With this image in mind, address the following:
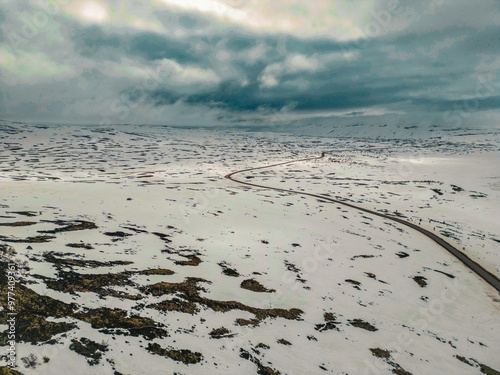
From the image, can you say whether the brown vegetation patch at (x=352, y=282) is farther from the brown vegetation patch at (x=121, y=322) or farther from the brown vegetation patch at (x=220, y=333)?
the brown vegetation patch at (x=121, y=322)

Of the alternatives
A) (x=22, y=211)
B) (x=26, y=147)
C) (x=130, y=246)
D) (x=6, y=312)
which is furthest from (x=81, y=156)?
(x=6, y=312)

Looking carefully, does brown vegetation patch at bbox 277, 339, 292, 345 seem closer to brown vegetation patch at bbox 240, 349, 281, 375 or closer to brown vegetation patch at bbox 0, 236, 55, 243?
brown vegetation patch at bbox 240, 349, 281, 375

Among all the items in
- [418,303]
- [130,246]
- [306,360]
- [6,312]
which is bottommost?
[418,303]

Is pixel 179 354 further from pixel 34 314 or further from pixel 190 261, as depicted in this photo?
pixel 190 261

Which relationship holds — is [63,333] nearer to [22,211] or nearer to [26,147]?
[22,211]

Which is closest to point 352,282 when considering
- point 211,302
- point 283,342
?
point 283,342
